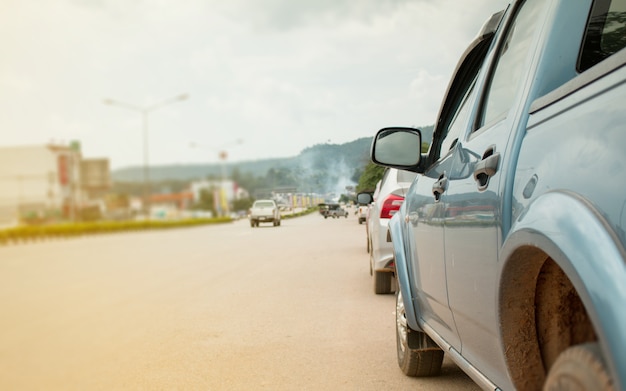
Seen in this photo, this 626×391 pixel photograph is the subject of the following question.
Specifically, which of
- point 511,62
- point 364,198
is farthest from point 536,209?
point 364,198

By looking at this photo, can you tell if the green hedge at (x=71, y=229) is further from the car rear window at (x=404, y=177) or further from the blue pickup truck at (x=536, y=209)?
the car rear window at (x=404, y=177)

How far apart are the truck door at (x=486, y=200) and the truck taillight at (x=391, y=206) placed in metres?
4.79

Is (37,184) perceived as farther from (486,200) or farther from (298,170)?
(298,170)

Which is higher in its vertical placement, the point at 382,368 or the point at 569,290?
the point at 569,290

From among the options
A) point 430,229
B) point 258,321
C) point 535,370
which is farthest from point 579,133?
point 258,321

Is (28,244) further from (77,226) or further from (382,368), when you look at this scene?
(382,368)

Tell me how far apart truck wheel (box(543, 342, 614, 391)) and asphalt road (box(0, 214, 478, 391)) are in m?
2.08

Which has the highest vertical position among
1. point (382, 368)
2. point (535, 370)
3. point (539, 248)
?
point (539, 248)

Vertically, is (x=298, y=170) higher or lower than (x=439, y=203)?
higher

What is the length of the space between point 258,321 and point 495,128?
4.74 metres

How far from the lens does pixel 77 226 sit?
9.41 ft

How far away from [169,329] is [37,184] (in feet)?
13.8

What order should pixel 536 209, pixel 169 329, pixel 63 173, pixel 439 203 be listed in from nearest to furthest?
1. pixel 536 209
2. pixel 63 173
3. pixel 439 203
4. pixel 169 329

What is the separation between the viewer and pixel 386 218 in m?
7.98
